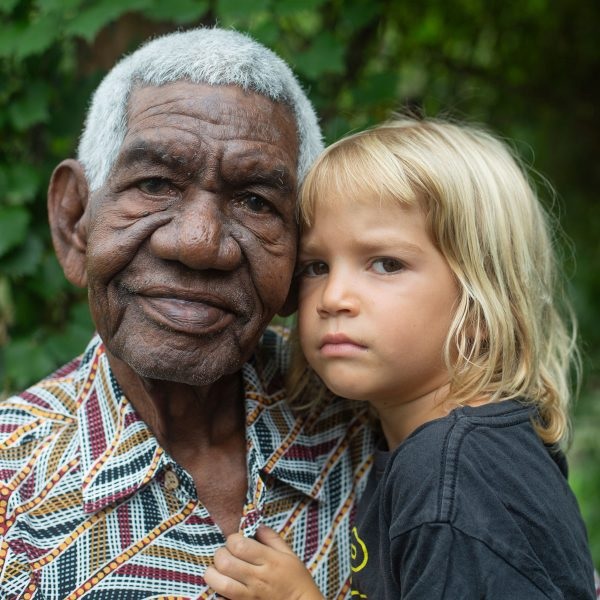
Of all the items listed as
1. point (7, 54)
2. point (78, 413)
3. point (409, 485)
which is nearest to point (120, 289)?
point (78, 413)

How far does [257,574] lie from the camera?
1.89 metres

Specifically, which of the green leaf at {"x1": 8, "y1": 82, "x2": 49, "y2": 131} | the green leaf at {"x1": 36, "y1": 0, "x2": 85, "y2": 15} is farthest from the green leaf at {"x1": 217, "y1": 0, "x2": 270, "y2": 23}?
the green leaf at {"x1": 8, "y1": 82, "x2": 49, "y2": 131}

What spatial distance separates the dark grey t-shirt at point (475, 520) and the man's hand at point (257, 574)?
0.17 meters

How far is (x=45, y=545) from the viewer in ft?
5.93

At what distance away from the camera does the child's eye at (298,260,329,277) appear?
2188 mm

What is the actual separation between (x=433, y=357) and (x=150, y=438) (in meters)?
0.72

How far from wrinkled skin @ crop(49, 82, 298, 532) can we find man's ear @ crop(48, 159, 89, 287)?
0.31 feet

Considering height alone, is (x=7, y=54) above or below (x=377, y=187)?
above

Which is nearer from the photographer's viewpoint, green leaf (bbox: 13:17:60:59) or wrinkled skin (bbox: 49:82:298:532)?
wrinkled skin (bbox: 49:82:298:532)

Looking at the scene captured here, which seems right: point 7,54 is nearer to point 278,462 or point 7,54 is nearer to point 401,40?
point 278,462

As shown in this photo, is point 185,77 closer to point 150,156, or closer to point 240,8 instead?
point 150,156

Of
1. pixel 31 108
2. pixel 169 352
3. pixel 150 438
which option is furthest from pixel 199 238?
pixel 31 108

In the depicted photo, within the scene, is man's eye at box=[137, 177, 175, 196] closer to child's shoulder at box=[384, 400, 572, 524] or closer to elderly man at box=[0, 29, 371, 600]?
elderly man at box=[0, 29, 371, 600]

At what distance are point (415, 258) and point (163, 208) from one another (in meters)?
0.61
